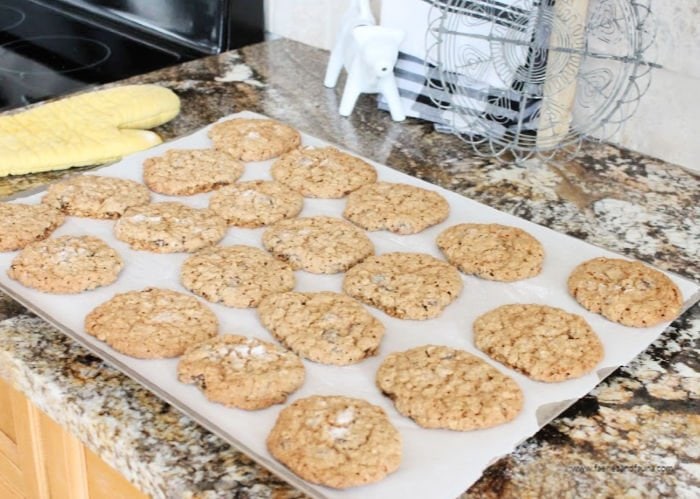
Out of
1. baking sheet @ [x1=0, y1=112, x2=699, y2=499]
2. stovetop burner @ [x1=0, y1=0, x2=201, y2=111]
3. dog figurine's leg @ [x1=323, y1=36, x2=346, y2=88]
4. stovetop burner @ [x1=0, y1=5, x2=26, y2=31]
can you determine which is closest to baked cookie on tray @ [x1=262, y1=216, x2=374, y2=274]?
baking sheet @ [x1=0, y1=112, x2=699, y2=499]

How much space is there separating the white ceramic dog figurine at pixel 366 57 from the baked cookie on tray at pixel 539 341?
2.05 ft

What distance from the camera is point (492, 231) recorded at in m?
1.19

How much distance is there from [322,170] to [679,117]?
562mm

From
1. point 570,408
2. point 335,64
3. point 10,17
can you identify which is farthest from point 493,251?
point 10,17

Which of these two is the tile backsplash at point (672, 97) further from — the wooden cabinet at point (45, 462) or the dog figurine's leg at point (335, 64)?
the wooden cabinet at point (45, 462)

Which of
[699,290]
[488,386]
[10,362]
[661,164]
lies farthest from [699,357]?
[10,362]

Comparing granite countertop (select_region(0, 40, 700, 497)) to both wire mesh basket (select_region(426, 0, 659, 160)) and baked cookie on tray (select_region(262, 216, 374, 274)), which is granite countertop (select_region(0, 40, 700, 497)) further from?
baked cookie on tray (select_region(262, 216, 374, 274))

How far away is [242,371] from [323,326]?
0.12 m

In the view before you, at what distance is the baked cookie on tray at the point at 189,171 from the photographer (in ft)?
4.24

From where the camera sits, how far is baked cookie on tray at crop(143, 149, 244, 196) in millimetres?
1291

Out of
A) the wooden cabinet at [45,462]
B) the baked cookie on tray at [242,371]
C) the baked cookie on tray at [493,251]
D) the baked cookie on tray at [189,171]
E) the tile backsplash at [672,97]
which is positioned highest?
the tile backsplash at [672,97]

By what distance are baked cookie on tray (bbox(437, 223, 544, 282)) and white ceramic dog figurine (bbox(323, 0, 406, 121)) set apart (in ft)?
1.44

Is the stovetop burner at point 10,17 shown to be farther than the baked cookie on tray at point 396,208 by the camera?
Yes

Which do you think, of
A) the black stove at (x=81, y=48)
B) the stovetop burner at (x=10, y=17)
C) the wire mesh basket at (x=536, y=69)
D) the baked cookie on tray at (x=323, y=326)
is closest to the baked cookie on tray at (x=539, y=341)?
the baked cookie on tray at (x=323, y=326)
